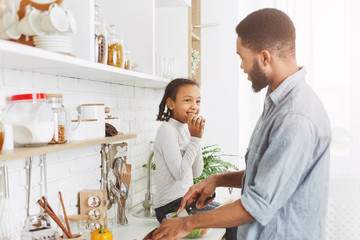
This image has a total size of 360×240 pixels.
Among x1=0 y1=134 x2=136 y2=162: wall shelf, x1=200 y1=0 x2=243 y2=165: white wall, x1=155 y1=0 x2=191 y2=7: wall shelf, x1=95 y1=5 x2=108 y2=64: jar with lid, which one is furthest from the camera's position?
x1=200 y1=0 x2=243 y2=165: white wall

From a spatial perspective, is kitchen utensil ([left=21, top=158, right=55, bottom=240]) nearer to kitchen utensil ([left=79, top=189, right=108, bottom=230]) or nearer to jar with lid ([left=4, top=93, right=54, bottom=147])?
jar with lid ([left=4, top=93, right=54, bottom=147])

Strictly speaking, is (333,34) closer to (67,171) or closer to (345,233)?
(345,233)

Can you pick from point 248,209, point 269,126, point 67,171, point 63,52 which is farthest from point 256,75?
point 67,171

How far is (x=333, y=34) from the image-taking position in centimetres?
336

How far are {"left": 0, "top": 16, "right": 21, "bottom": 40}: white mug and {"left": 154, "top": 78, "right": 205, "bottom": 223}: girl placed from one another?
118 centimetres

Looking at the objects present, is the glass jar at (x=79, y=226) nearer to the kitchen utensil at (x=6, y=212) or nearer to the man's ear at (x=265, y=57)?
the kitchen utensil at (x=6, y=212)

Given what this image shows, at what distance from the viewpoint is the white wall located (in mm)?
3865

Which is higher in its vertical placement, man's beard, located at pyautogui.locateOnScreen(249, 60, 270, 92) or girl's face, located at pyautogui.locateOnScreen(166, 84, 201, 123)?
man's beard, located at pyautogui.locateOnScreen(249, 60, 270, 92)

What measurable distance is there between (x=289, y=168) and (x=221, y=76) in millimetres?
2584

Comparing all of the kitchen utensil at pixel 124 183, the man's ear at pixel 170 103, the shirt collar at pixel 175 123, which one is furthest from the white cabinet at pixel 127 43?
the kitchen utensil at pixel 124 183

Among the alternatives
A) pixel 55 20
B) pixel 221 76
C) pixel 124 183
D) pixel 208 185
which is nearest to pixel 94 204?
pixel 124 183

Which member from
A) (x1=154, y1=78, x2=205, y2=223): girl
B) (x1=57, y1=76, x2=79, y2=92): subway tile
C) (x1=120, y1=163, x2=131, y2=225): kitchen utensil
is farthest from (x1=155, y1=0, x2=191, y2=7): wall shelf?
(x1=120, y1=163, x2=131, y2=225): kitchen utensil

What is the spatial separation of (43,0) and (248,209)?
972 mm

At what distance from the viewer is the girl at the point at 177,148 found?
90.5 inches
